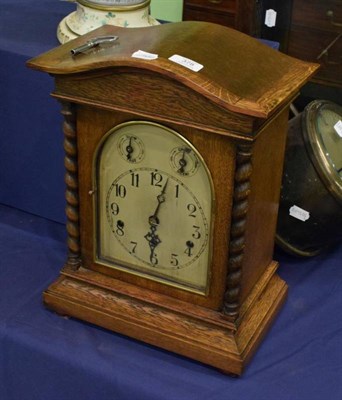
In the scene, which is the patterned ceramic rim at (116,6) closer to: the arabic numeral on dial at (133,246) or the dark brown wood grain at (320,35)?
the arabic numeral on dial at (133,246)

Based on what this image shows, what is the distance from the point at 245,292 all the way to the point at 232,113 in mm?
292

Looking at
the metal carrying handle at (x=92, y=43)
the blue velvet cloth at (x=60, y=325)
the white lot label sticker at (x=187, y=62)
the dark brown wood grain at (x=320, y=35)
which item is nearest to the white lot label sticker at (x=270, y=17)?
the dark brown wood grain at (x=320, y=35)

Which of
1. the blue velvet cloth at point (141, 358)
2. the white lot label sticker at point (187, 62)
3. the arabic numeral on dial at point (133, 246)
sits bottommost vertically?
the blue velvet cloth at point (141, 358)

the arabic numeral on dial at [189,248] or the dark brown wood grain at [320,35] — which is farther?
the dark brown wood grain at [320,35]

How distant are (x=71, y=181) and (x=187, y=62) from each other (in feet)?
0.84

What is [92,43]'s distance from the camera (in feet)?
3.12

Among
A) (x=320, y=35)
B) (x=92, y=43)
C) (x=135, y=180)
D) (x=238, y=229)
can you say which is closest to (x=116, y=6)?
(x=92, y=43)

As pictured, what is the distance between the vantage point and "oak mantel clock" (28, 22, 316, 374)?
864mm

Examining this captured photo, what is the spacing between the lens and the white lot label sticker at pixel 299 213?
1120mm

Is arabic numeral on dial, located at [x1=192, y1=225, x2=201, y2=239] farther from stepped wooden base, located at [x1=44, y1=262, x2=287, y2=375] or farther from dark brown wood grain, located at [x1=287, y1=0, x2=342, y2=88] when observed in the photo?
dark brown wood grain, located at [x1=287, y1=0, x2=342, y2=88]

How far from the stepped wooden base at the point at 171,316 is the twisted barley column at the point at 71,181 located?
0.10ft

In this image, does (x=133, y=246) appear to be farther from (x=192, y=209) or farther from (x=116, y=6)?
(x=116, y=6)

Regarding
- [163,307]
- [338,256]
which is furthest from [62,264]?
[338,256]

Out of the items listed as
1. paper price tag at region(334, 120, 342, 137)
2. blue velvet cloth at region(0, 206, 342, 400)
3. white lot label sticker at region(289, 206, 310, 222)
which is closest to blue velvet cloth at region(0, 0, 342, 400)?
blue velvet cloth at region(0, 206, 342, 400)
